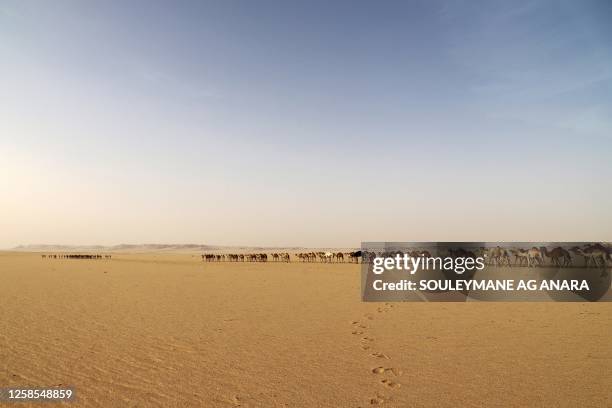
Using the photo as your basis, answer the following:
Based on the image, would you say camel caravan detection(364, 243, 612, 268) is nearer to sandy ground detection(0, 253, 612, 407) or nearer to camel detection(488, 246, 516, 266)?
camel detection(488, 246, 516, 266)

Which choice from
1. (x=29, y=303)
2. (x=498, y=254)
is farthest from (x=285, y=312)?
(x=498, y=254)

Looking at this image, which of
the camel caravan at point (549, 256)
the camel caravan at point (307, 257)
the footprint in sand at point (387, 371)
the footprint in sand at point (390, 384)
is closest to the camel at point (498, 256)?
the camel caravan at point (549, 256)

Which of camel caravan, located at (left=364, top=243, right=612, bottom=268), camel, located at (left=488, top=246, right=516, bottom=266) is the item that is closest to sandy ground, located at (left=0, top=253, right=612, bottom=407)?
camel caravan, located at (left=364, top=243, right=612, bottom=268)

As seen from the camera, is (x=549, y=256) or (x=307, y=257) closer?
(x=549, y=256)

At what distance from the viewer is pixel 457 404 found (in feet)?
20.5

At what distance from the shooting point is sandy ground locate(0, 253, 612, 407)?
661 centimetres

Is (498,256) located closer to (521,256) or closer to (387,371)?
(521,256)

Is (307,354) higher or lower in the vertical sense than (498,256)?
lower

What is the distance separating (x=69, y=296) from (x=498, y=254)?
41.6 meters

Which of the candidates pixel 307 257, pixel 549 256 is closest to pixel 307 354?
pixel 549 256

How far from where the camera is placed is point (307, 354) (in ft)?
29.5

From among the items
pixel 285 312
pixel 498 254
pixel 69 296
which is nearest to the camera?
pixel 285 312

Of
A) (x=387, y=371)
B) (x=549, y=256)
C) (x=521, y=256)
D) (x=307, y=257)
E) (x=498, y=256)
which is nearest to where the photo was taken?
(x=387, y=371)

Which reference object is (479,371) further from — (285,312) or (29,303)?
(29,303)
